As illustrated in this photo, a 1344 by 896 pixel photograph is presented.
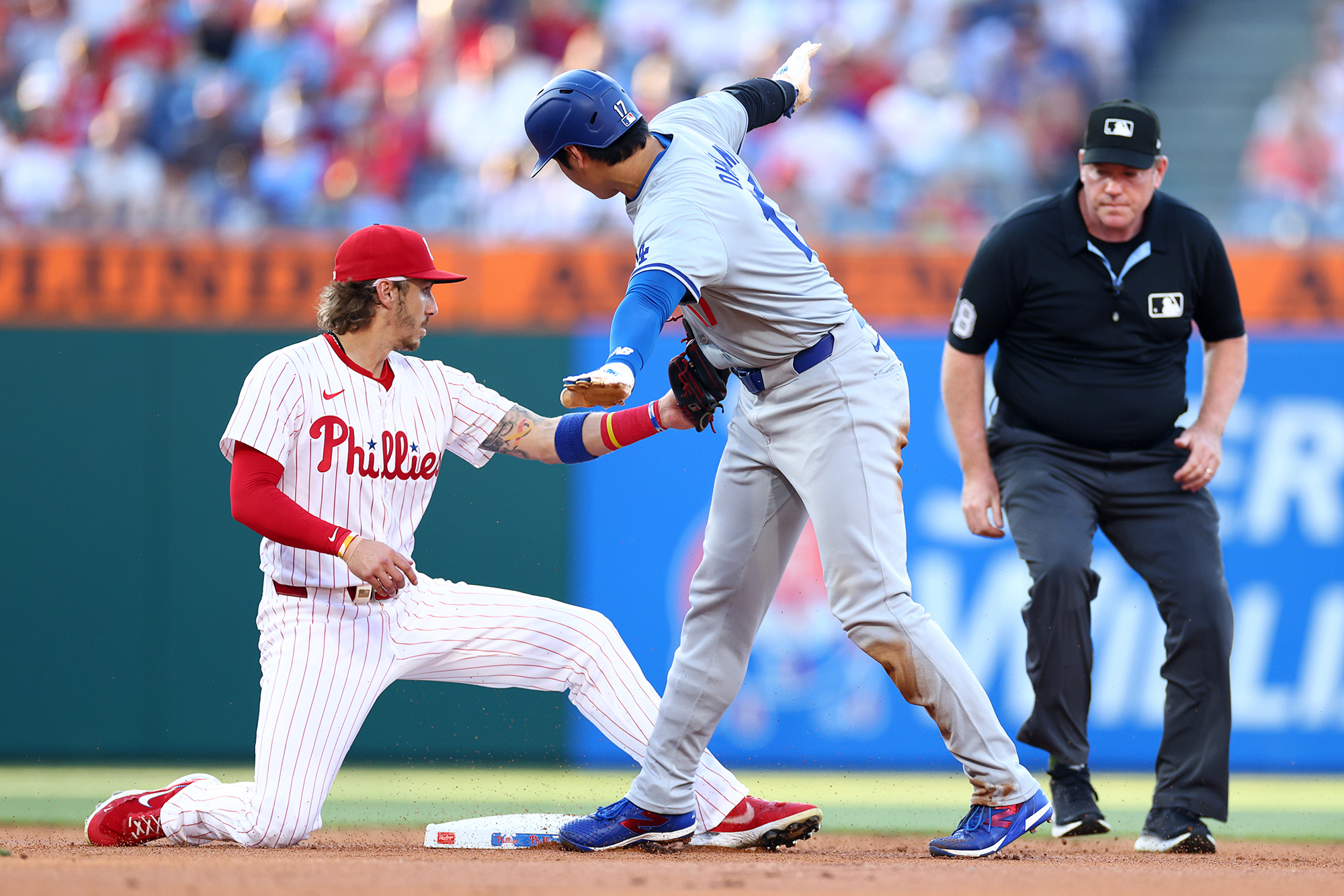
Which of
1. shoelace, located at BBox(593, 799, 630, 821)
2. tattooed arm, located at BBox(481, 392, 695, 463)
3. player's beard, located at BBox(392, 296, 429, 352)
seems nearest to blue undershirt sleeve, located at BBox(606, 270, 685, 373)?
tattooed arm, located at BBox(481, 392, 695, 463)

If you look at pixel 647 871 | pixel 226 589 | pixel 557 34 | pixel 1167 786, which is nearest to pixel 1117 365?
pixel 1167 786

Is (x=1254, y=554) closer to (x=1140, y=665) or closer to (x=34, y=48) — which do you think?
(x=1140, y=665)

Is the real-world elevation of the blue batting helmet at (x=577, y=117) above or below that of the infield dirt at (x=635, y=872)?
above

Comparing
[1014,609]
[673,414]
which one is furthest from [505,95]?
[673,414]

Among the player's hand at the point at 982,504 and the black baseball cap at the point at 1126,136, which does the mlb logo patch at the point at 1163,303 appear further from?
the player's hand at the point at 982,504

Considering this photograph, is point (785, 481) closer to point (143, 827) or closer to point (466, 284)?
point (143, 827)

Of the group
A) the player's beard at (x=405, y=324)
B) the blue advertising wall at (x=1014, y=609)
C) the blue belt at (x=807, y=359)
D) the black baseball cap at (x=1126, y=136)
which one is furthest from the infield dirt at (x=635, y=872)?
the blue advertising wall at (x=1014, y=609)

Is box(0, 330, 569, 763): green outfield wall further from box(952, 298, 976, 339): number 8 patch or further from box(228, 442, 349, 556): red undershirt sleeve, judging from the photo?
box(228, 442, 349, 556): red undershirt sleeve

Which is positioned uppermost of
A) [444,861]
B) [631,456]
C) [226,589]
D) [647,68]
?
[647,68]
